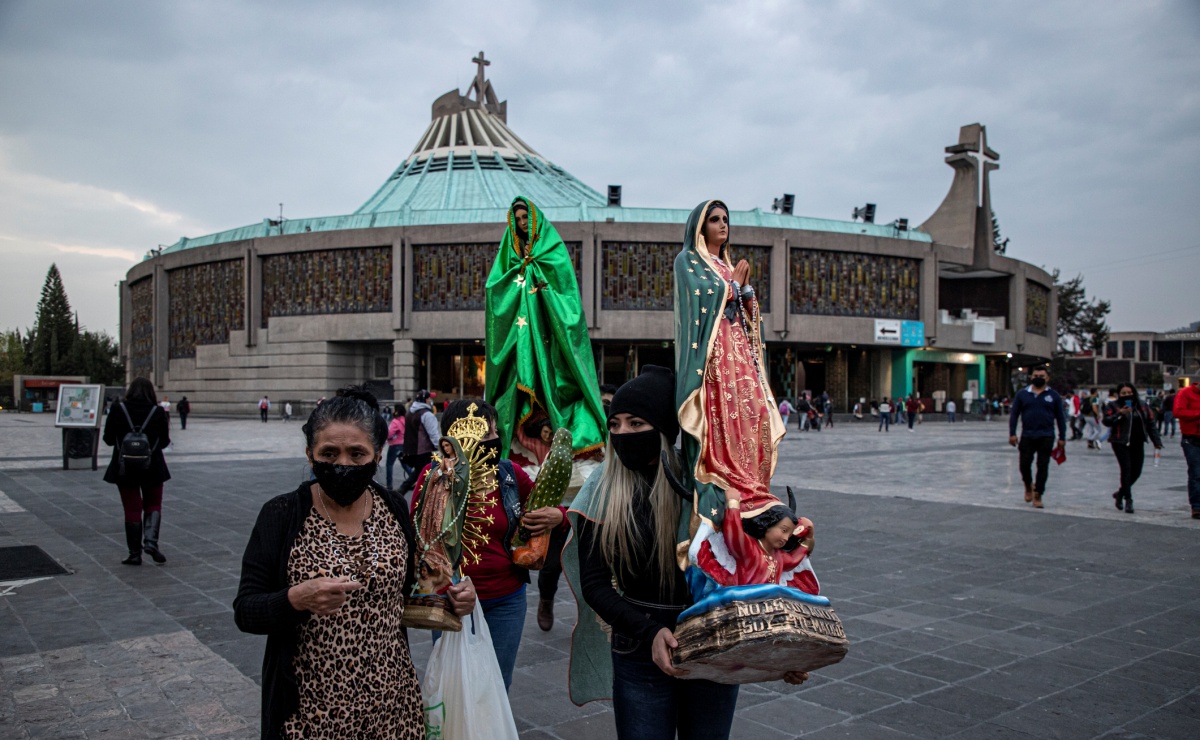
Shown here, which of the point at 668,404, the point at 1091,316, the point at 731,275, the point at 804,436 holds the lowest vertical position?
the point at 804,436

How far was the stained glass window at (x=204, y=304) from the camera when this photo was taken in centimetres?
4416

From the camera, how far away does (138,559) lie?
25.1ft

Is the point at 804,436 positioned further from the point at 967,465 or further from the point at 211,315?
the point at 211,315

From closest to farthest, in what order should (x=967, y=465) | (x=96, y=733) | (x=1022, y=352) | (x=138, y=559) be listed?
(x=96, y=733), (x=138, y=559), (x=967, y=465), (x=1022, y=352)

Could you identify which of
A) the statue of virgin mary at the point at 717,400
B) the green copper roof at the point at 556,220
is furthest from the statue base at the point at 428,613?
the green copper roof at the point at 556,220

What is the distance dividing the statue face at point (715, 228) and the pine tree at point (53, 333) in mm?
95141

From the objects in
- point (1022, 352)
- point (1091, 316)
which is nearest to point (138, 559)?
point (1022, 352)

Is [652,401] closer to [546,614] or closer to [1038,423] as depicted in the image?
[546,614]

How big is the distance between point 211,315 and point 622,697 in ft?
156

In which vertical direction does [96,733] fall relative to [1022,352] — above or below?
below

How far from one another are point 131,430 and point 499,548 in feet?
19.5

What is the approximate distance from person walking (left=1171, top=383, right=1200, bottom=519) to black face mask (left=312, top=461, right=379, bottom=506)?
1046cm

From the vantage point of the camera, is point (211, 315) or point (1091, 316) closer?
point (211, 315)

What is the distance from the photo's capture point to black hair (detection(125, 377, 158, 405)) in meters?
8.14
